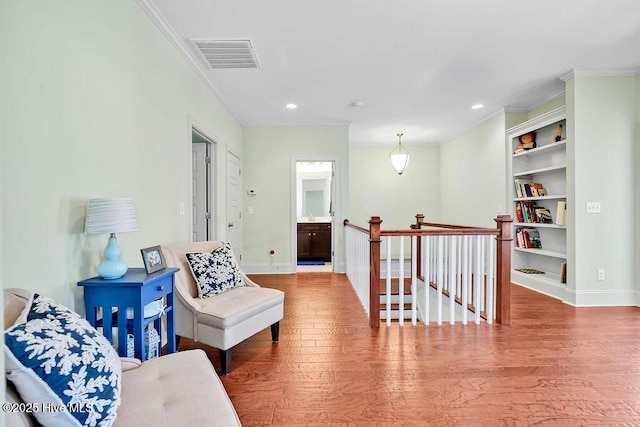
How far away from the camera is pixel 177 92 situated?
2887mm

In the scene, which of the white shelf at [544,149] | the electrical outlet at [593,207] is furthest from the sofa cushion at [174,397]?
the white shelf at [544,149]

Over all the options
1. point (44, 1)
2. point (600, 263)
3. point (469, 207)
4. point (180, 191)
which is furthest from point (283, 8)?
point (469, 207)

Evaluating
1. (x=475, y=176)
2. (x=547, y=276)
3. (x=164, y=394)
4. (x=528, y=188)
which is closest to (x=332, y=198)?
(x=475, y=176)

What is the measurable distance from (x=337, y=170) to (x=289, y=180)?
0.83 metres

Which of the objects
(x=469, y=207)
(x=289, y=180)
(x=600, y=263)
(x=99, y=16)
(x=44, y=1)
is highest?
(x=99, y=16)

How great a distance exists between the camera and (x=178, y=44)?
9.29 feet

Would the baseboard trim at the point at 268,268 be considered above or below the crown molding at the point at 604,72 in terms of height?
below

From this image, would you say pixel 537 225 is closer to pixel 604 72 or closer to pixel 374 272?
pixel 604 72

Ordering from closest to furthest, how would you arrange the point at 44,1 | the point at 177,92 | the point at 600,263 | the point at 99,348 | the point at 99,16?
the point at 99,348 → the point at 44,1 → the point at 99,16 → the point at 177,92 → the point at 600,263

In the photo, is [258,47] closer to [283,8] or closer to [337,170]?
[283,8]

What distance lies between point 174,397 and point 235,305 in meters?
1.11

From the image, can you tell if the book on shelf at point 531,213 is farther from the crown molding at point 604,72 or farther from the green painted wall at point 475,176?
the crown molding at point 604,72

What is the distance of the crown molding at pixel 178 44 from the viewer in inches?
92.7

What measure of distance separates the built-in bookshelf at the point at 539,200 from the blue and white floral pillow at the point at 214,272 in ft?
12.4
